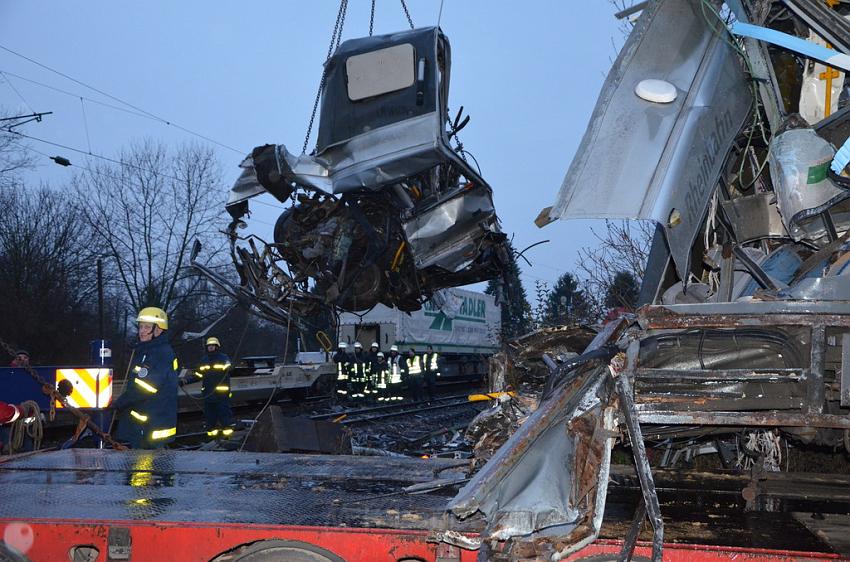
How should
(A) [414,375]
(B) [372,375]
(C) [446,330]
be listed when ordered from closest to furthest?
(B) [372,375] < (A) [414,375] < (C) [446,330]

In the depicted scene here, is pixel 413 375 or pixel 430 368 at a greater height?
pixel 430 368

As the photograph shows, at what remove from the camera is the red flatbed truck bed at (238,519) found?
144 inches

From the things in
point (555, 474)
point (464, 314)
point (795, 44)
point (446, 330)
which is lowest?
point (555, 474)

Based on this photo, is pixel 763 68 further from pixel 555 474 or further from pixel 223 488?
pixel 223 488

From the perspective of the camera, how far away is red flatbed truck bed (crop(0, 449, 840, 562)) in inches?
144

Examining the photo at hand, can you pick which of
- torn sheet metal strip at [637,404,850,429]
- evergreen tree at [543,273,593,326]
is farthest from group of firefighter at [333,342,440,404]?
torn sheet metal strip at [637,404,850,429]

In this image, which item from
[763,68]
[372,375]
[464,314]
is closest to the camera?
[763,68]

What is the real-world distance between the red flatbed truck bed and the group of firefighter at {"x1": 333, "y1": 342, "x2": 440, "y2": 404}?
1582 centimetres

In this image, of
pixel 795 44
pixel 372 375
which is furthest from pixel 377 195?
pixel 372 375

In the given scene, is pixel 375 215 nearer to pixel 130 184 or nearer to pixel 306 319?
pixel 306 319

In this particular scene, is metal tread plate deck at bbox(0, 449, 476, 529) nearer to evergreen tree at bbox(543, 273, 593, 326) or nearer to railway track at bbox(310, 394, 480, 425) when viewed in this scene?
evergreen tree at bbox(543, 273, 593, 326)

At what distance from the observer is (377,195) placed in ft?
30.6

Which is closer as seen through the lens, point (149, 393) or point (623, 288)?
point (149, 393)

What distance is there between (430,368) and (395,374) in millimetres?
2146
